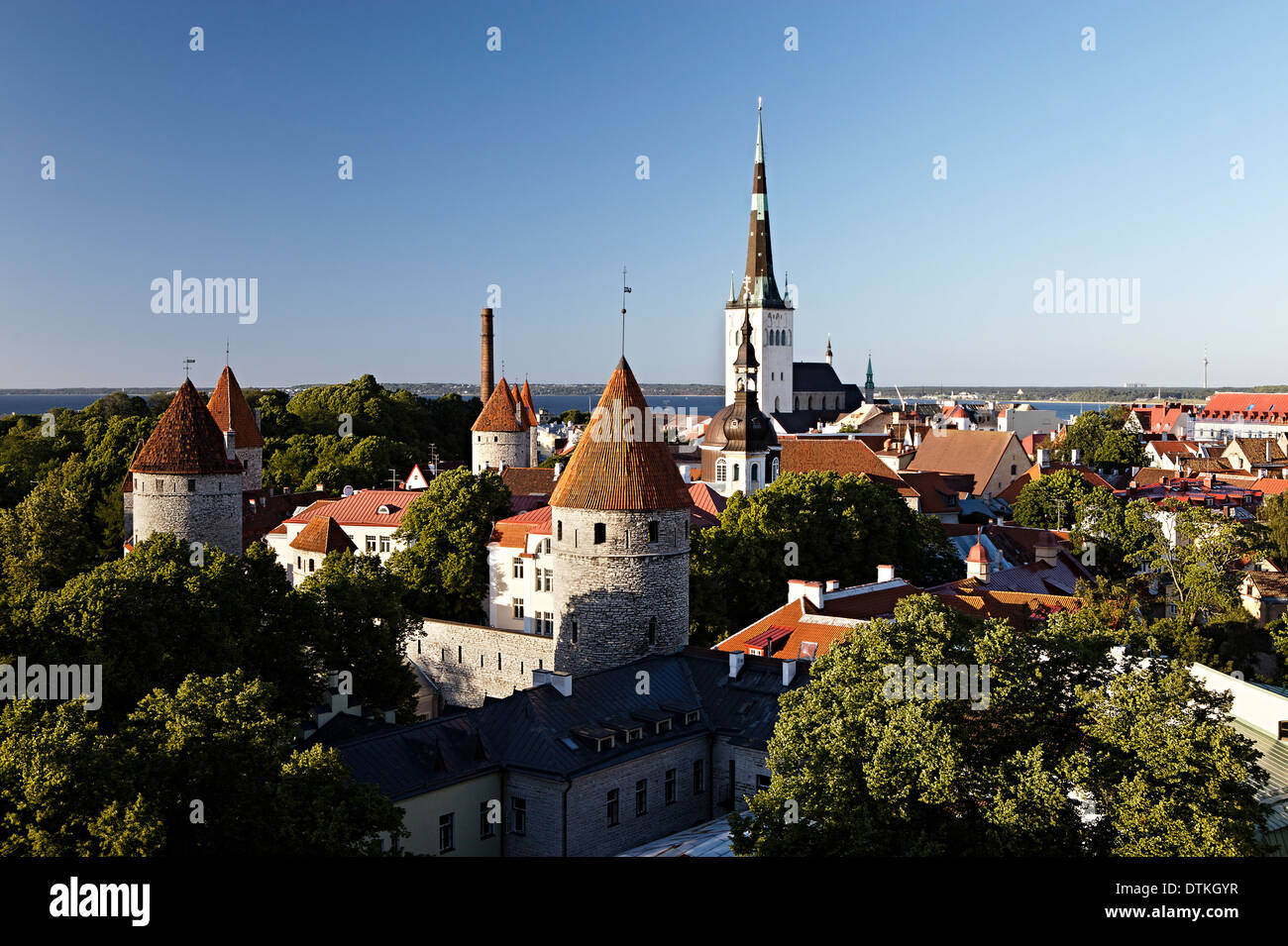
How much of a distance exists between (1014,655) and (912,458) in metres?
70.2

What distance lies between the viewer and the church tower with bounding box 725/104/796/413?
108m

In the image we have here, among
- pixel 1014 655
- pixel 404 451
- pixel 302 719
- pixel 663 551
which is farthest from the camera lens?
pixel 404 451

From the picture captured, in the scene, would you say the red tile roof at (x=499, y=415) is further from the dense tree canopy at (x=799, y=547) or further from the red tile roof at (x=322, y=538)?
the dense tree canopy at (x=799, y=547)

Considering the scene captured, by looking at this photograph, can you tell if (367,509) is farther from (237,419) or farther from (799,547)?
(799,547)

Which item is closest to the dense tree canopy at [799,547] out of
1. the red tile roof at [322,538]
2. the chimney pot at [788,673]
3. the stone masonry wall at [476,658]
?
the stone masonry wall at [476,658]

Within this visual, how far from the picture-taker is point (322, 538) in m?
44.7

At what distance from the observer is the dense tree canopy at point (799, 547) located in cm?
3866

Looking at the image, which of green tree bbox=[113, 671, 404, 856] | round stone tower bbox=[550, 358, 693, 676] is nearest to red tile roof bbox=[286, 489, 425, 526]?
round stone tower bbox=[550, 358, 693, 676]

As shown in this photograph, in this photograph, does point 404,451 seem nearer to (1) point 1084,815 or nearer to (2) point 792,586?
(2) point 792,586

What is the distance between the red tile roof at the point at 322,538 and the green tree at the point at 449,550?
3.40 m

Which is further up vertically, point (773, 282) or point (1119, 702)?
point (773, 282)

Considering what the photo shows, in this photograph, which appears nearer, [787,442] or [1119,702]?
[1119,702]
